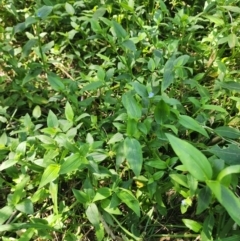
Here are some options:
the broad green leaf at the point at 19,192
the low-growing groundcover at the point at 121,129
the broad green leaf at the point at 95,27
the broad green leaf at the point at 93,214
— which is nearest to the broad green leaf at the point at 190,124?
the low-growing groundcover at the point at 121,129

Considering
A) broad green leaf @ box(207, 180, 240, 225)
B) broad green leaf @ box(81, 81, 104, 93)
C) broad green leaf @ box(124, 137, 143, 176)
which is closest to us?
broad green leaf @ box(207, 180, 240, 225)

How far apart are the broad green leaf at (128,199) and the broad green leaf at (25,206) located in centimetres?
31

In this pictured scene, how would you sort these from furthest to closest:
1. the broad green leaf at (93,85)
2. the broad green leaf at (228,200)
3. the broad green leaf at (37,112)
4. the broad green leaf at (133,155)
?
the broad green leaf at (37,112) < the broad green leaf at (93,85) < the broad green leaf at (133,155) < the broad green leaf at (228,200)

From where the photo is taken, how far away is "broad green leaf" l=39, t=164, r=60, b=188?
128 centimetres

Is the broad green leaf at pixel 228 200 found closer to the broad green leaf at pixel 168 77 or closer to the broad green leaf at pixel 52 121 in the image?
the broad green leaf at pixel 168 77

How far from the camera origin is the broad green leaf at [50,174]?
1275mm

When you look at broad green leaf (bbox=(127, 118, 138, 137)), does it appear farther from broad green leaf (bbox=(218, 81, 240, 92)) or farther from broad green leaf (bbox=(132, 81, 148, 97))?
broad green leaf (bbox=(218, 81, 240, 92))

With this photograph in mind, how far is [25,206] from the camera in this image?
4.45ft

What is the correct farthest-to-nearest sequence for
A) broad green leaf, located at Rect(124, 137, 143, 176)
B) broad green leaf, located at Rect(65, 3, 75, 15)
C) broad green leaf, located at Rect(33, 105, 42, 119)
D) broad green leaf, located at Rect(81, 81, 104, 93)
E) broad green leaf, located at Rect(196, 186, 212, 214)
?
broad green leaf, located at Rect(65, 3, 75, 15)
broad green leaf, located at Rect(33, 105, 42, 119)
broad green leaf, located at Rect(81, 81, 104, 93)
broad green leaf, located at Rect(124, 137, 143, 176)
broad green leaf, located at Rect(196, 186, 212, 214)

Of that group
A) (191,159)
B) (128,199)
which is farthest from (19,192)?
(191,159)

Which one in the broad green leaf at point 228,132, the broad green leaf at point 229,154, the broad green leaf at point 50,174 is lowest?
the broad green leaf at point 228,132

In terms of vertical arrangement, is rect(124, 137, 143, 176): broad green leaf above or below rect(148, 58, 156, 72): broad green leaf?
above

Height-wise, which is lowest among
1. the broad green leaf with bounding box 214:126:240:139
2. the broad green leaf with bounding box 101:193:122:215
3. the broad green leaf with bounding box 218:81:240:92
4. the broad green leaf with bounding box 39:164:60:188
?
the broad green leaf with bounding box 101:193:122:215

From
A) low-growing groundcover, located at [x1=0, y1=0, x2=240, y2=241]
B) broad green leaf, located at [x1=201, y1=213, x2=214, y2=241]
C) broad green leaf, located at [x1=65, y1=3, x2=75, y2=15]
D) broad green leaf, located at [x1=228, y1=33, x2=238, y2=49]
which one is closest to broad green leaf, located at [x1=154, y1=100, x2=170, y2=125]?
low-growing groundcover, located at [x1=0, y1=0, x2=240, y2=241]
